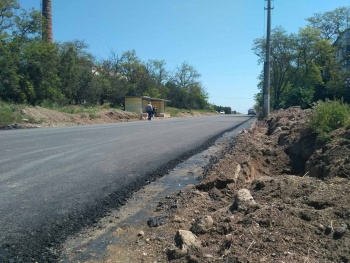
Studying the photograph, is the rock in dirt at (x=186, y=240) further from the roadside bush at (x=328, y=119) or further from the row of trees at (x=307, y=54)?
the row of trees at (x=307, y=54)

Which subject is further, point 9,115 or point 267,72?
point 267,72

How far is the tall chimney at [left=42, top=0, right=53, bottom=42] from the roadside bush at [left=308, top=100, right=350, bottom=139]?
32.8m

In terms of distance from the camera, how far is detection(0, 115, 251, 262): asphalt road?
12.7ft

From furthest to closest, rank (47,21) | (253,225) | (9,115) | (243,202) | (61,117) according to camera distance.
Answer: (47,21)
(61,117)
(9,115)
(243,202)
(253,225)

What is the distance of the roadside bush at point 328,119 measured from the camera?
8.79m

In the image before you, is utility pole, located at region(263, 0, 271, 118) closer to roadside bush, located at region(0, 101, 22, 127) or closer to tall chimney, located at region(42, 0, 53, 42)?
roadside bush, located at region(0, 101, 22, 127)

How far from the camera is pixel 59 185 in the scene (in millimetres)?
6059

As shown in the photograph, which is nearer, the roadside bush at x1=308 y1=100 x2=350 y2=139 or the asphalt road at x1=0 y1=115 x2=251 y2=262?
the asphalt road at x1=0 y1=115 x2=251 y2=262

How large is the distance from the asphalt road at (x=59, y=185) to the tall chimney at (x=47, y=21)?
28.6 meters

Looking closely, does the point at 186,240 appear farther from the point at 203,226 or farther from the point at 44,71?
the point at 44,71

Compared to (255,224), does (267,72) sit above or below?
above

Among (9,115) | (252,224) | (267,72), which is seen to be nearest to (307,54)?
(267,72)

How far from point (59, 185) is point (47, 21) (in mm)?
35652

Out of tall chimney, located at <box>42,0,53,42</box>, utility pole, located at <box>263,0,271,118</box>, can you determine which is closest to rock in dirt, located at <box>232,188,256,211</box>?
utility pole, located at <box>263,0,271,118</box>
